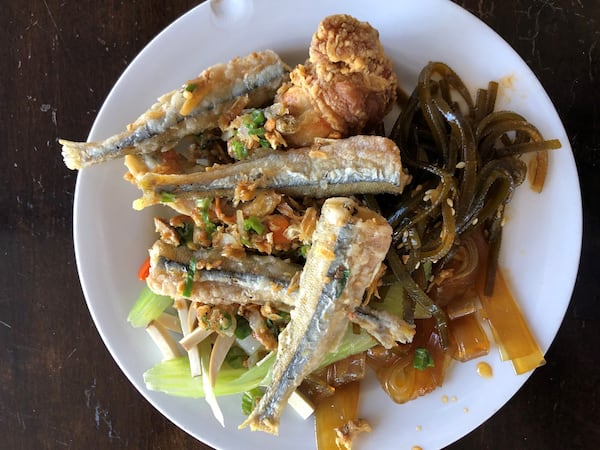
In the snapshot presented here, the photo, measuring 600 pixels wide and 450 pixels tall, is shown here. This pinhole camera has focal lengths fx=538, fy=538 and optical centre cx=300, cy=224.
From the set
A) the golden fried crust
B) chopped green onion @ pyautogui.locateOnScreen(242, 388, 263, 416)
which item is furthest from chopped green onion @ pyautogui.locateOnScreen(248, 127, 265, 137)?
chopped green onion @ pyautogui.locateOnScreen(242, 388, 263, 416)

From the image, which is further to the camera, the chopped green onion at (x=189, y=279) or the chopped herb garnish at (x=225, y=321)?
the chopped herb garnish at (x=225, y=321)

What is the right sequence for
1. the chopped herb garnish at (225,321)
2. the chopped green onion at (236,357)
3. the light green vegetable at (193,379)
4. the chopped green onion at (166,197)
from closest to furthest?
the chopped green onion at (166,197) → the chopped herb garnish at (225,321) → the light green vegetable at (193,379) → the chopped green onion at (236,357)

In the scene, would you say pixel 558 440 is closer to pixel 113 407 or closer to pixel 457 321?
pixel 457 321

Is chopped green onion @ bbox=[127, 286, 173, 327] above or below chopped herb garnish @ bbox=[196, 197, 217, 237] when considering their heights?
below

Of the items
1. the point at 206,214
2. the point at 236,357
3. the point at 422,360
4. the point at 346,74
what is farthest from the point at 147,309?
the point at 346,74

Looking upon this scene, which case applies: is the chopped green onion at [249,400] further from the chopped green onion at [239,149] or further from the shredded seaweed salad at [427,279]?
the chopped green onion at [239,149]

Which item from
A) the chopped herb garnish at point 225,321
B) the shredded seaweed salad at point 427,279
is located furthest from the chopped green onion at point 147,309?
the chopped herb garnish at point 225,321

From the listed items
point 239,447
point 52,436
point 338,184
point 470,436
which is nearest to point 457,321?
point 470,436

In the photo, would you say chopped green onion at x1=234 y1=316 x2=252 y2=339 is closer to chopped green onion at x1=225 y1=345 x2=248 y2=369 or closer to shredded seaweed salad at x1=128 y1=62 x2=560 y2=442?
shredded seaweed salad at x1=128 y1=62 x2=560 y2=442
